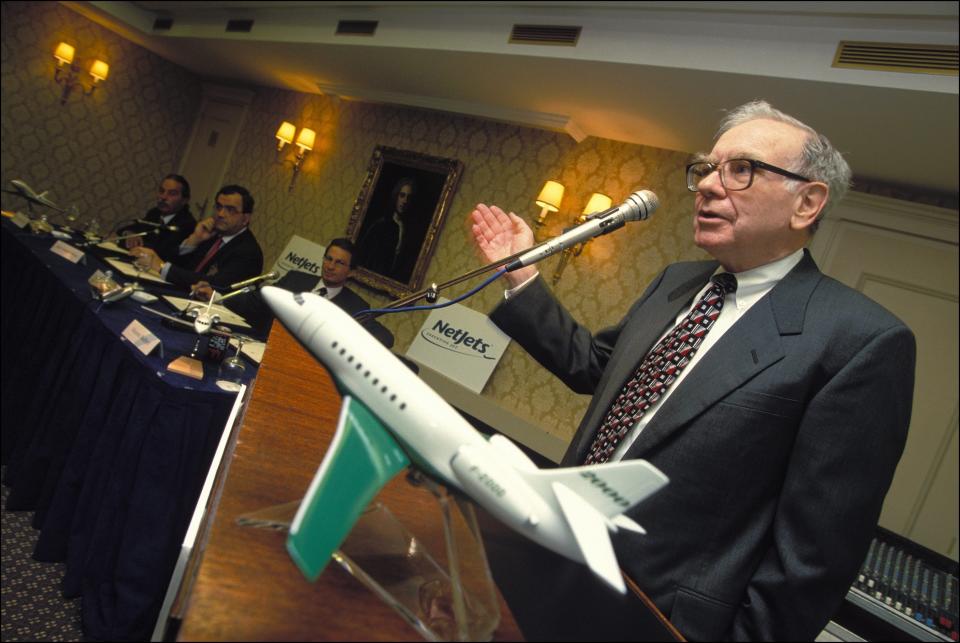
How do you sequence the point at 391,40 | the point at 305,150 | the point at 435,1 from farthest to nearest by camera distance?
the point at 305,150
the point at 391,40
the point at 435,1

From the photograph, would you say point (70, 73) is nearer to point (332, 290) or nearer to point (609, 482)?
point (332, 290)

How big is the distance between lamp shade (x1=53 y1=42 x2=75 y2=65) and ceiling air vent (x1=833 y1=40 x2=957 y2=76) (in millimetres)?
8553

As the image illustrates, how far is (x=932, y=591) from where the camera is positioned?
1.83 meters

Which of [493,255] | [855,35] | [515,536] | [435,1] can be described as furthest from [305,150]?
[515,536]

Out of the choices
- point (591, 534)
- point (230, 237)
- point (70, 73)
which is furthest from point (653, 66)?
point (70, 73)

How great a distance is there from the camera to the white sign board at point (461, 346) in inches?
197

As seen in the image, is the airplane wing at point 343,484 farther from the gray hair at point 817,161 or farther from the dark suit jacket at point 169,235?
the dark suit jacket at point 169,235

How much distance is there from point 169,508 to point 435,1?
3.75 m

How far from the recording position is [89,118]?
7.85 meters

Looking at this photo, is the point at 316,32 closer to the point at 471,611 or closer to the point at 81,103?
the point at 81,103

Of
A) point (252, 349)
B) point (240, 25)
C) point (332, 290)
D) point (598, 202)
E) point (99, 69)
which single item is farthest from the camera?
point (99, 69)

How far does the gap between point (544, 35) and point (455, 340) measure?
257 centimetres

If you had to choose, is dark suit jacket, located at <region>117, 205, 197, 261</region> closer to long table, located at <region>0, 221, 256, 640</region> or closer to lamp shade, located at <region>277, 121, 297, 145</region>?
lamp shade, located at <region>277, 121, 297, 145</region>

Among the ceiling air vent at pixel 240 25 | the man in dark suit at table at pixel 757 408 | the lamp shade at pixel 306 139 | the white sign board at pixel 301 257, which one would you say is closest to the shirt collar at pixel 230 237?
the white sign board at pixel 301 257
